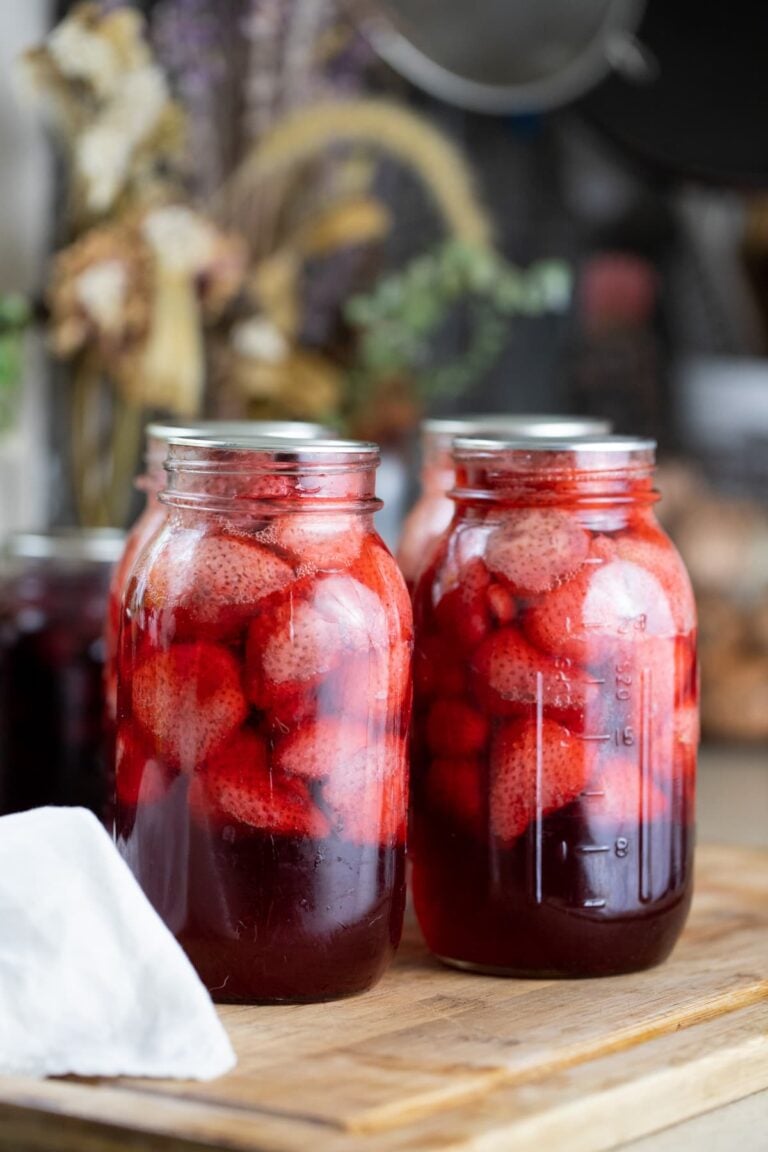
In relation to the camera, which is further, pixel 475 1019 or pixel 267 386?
pixel 267 386

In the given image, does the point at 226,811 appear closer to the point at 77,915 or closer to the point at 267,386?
the point at 77,915

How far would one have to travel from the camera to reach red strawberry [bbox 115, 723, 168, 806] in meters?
0.90

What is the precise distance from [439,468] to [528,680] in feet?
0.91

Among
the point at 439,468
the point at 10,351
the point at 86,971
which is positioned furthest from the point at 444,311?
the point at 86,971

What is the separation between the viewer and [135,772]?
0.91m

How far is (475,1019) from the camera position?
34.8 inches

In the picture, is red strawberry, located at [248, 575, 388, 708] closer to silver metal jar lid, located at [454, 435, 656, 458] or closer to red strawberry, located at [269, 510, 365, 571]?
red strawberry, located at [269, 510, 365, 571]

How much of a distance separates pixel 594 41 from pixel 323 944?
3.67ft

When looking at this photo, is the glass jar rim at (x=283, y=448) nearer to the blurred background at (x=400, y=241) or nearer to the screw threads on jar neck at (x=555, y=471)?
the screw threads on jar neck at (x=555, y=471)

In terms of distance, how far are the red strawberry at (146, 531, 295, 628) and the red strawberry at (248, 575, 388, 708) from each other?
0.01 metres

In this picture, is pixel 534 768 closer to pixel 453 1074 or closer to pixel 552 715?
pixel 552 715

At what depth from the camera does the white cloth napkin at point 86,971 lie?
2.58 feet

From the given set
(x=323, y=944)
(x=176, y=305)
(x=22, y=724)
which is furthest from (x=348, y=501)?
(x=176, y=305)

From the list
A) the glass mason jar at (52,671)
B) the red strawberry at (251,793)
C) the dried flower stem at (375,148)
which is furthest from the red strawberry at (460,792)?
the dried flower stem at (375,148)
